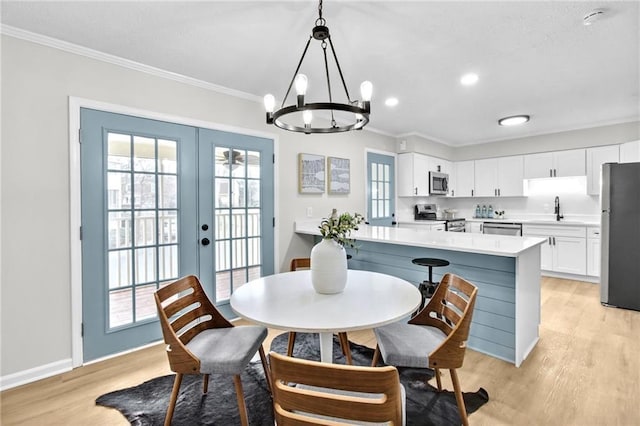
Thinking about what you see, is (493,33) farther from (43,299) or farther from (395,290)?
(43,299)

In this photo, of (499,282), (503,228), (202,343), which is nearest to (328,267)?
(202,343)

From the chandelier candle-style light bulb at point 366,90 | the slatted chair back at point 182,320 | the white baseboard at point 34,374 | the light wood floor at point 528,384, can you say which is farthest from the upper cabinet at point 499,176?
the white baseboard at point 34,374

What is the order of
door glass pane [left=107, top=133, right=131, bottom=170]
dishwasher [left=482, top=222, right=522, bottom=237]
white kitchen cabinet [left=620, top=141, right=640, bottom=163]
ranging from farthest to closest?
dishwasher [left=482, top=222, right=522, bottom=237] < white kitchen cabinet [left=620, top=141, right=640, bottom=163] < door glass pane [left=107, top=133, right=131, bottom=170]

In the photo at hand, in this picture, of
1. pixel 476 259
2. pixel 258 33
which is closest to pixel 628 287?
pixel 476 259

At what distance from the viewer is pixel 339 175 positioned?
433 cm

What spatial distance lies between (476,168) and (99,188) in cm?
598

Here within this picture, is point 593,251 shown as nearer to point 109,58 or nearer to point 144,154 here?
point 144,154

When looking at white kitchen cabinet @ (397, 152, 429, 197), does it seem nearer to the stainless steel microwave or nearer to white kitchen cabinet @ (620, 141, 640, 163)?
the stainless steel microwave

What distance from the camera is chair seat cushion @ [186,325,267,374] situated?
1.54m

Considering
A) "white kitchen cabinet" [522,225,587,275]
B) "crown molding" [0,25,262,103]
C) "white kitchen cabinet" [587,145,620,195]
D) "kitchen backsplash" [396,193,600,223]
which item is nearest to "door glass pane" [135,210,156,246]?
"crown molding" [0,25,262,103]

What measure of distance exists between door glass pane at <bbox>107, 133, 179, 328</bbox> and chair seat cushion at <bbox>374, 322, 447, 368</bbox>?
2051mm

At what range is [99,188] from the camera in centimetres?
246

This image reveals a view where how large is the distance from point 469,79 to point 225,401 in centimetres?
334

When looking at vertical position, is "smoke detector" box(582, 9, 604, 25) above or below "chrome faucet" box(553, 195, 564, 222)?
above
